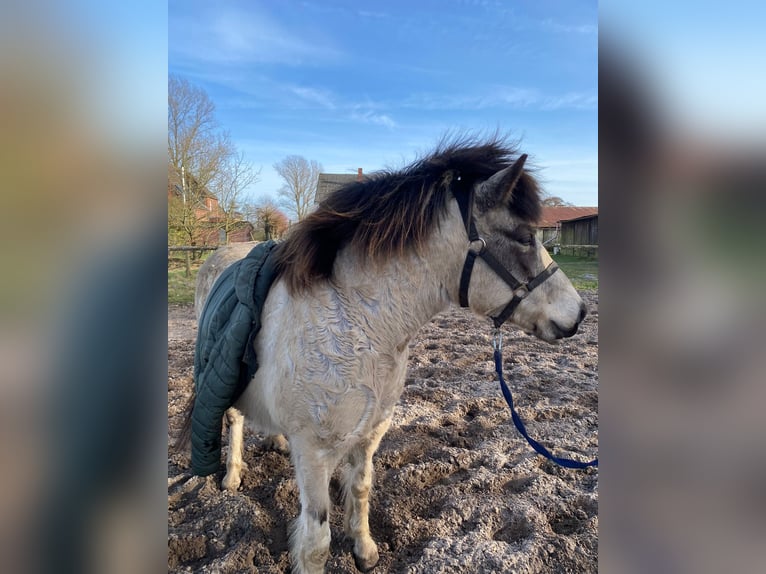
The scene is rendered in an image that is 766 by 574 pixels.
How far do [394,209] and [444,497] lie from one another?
2.05 metres

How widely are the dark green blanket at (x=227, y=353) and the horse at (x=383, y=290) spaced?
3.4 inches

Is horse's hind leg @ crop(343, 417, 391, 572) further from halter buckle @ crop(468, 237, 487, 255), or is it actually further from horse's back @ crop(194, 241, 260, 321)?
horse's back @ crop(194, 241, 260, 321)

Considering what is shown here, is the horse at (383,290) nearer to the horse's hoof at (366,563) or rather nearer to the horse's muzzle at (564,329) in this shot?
the horse's muzzle at (564,329)

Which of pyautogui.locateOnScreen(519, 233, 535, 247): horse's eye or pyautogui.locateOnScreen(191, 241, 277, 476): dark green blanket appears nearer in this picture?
pyautogui.locateOnScreen(519, 233, 535, 247): horse's eye

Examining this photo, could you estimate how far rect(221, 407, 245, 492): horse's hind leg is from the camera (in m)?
3.01

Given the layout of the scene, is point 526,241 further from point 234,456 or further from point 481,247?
point 234,456

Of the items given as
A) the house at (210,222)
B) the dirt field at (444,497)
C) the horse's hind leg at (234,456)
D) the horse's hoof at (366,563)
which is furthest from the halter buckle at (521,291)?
the house at (210,222)

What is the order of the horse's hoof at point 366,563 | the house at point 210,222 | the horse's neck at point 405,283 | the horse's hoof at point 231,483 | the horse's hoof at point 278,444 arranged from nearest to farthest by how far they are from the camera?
the horse's neck at point 405,283 < the horse's hoof at point 366,563 < the horse's hoof at point 231,483 < the horse's hoof at point 278,444 < the house at point 210,222

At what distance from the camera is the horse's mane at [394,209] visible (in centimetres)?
189

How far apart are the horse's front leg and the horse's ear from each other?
1421 millimetres

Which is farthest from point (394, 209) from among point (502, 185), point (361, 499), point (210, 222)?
point (210, 222)

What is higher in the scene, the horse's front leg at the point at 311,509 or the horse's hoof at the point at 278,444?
the horse's front leg at the point at 311,509

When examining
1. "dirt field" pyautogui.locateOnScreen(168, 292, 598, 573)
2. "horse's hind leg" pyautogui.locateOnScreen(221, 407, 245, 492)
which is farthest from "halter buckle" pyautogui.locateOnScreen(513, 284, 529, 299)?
"horse's hind leg" pyautogui.locateOnScreen(221, 407, 245, 492)
